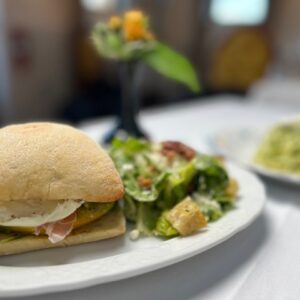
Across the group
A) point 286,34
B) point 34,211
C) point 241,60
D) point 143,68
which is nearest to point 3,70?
point 143,68

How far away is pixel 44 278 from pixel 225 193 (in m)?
0.50

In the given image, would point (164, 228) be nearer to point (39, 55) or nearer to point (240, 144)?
point (240, 144)

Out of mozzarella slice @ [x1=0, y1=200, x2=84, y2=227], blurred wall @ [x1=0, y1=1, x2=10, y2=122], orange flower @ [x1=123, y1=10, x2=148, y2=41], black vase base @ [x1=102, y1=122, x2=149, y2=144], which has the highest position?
orange flower @ [x1=123, y1=10, x2=148, y2=41]

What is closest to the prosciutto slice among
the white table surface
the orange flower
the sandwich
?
the sandwich

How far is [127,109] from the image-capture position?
4.83 feet

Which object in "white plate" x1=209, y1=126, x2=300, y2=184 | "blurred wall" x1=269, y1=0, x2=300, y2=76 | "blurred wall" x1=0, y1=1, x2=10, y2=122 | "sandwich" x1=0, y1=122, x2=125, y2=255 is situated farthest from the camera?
"blurred wall" x1=269, y1=0, x2=300, y2=76

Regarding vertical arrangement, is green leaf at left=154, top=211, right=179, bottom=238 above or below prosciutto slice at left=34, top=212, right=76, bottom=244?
below

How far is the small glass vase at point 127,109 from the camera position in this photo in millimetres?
1410

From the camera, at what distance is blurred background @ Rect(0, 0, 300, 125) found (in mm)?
3834

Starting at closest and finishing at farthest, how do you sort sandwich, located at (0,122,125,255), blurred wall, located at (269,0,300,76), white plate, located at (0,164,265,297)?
1. white plate, located at (0,164,265,297)
2. sandwich, located at (0,122,125,255)
3. blurred wall, located at (269,0,300,76)

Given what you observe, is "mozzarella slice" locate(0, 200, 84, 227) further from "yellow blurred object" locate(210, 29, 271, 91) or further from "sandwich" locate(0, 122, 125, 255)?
"yellow blurred object" locate(210, 29, 271, 91)

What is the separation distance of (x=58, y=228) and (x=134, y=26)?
0.75 metres

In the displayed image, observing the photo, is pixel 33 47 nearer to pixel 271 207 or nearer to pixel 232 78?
pixel 232 78

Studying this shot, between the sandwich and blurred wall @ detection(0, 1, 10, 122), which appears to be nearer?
the sandwich
